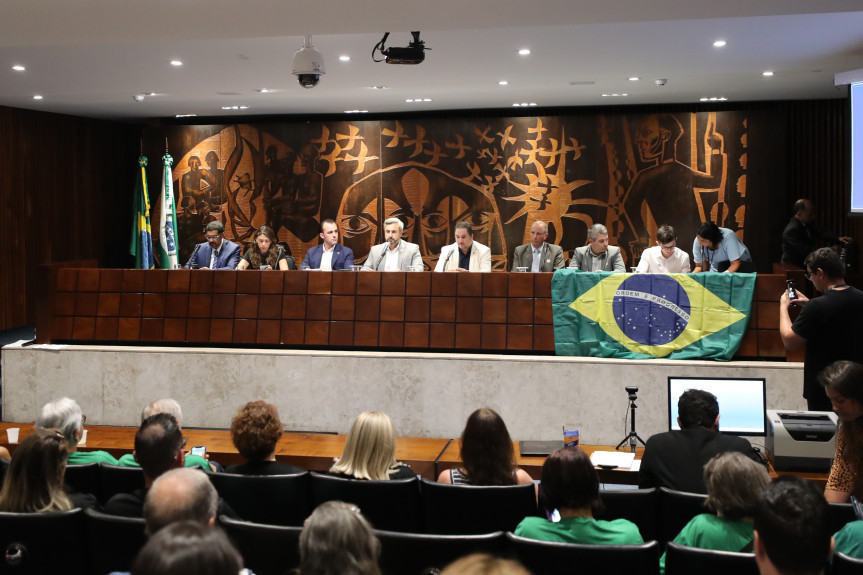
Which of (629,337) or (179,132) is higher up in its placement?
(179,132)

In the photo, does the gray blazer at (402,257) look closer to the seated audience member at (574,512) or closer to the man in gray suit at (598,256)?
the man in gray suit at (598,256)

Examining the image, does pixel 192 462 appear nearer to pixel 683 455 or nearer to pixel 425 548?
pixel 425 548

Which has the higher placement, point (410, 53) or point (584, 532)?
point (410, 53)

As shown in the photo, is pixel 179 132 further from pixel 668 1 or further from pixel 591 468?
pixel 591 468

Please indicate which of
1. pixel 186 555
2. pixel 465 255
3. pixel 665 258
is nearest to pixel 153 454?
pixel 186 555

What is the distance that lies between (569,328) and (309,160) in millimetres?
6019

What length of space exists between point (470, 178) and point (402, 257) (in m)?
3.61

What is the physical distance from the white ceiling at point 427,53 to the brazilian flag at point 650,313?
70.6 inches

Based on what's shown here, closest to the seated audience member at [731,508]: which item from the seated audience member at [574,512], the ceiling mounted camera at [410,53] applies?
the seated audience member at [574,512]

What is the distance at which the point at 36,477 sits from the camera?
2.93 metres

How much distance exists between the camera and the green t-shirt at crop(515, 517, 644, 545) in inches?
107

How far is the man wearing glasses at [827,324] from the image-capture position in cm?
451

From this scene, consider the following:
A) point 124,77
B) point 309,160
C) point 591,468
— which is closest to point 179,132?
point 309,160

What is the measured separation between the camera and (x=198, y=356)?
6.50 meters
